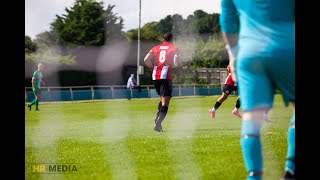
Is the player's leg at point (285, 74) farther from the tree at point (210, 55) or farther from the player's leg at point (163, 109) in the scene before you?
the player's leg at point (163, 109)

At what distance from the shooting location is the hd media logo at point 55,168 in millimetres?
3449

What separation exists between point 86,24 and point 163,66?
27.3 inches

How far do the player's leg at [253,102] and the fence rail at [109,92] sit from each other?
715 millimetres

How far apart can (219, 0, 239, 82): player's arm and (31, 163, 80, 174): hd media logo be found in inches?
45.3

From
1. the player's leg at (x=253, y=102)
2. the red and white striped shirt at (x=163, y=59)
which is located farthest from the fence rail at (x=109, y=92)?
the player's leg at (x=253, y=102)

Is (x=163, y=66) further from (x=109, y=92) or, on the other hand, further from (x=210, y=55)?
(x=210, y=55)

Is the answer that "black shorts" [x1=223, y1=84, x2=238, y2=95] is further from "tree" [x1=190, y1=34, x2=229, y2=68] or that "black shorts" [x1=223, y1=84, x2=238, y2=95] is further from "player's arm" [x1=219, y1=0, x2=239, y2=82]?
"player's arm" [x1=219, y1=0, x2=239, y2=82]

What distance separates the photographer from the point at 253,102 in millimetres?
2812

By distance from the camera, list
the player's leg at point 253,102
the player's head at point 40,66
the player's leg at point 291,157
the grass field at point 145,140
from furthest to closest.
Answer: the player's head at point 40,66
the grass field at point 145,140
the player's leg at point 291,157
the player's leg at point 253,102

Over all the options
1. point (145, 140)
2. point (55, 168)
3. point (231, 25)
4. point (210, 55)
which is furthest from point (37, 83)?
point (231, 25)

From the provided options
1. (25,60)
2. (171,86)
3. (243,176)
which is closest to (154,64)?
(171,86)
